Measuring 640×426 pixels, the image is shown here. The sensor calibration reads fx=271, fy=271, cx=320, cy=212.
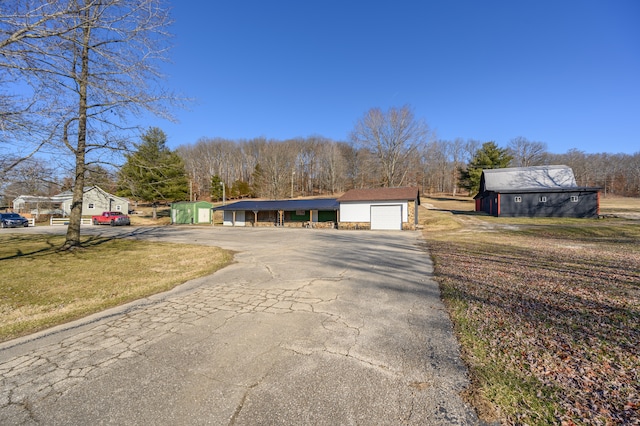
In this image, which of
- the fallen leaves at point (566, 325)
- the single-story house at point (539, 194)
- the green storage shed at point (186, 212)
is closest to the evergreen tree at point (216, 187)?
the green storage shed at point (186, 212)

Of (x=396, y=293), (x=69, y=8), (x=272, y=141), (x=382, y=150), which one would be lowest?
(x=396, y=293)

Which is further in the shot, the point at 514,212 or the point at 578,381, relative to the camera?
the point at 514,212

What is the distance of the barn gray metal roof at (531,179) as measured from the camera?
2711 cm

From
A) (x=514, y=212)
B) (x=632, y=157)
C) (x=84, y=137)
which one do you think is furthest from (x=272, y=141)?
(x=632, y=157)

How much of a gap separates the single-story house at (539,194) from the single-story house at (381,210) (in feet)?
36.2

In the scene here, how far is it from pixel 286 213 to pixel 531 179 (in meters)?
26.0

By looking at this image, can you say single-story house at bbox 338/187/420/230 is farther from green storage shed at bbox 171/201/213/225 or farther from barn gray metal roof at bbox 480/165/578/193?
green storage shed at bbox 171/201/213/225

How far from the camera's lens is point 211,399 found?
225 centimetres

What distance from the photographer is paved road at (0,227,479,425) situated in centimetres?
210

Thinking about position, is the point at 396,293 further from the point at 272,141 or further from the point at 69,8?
the point at 272,141

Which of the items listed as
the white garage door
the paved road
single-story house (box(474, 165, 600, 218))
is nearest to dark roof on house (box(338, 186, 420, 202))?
the white garage door

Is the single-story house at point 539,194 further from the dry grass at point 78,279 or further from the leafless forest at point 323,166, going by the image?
the dry grass at point 78,279

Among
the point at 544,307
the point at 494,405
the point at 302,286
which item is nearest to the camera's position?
the point at 494,405

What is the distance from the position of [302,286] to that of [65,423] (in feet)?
13.3
